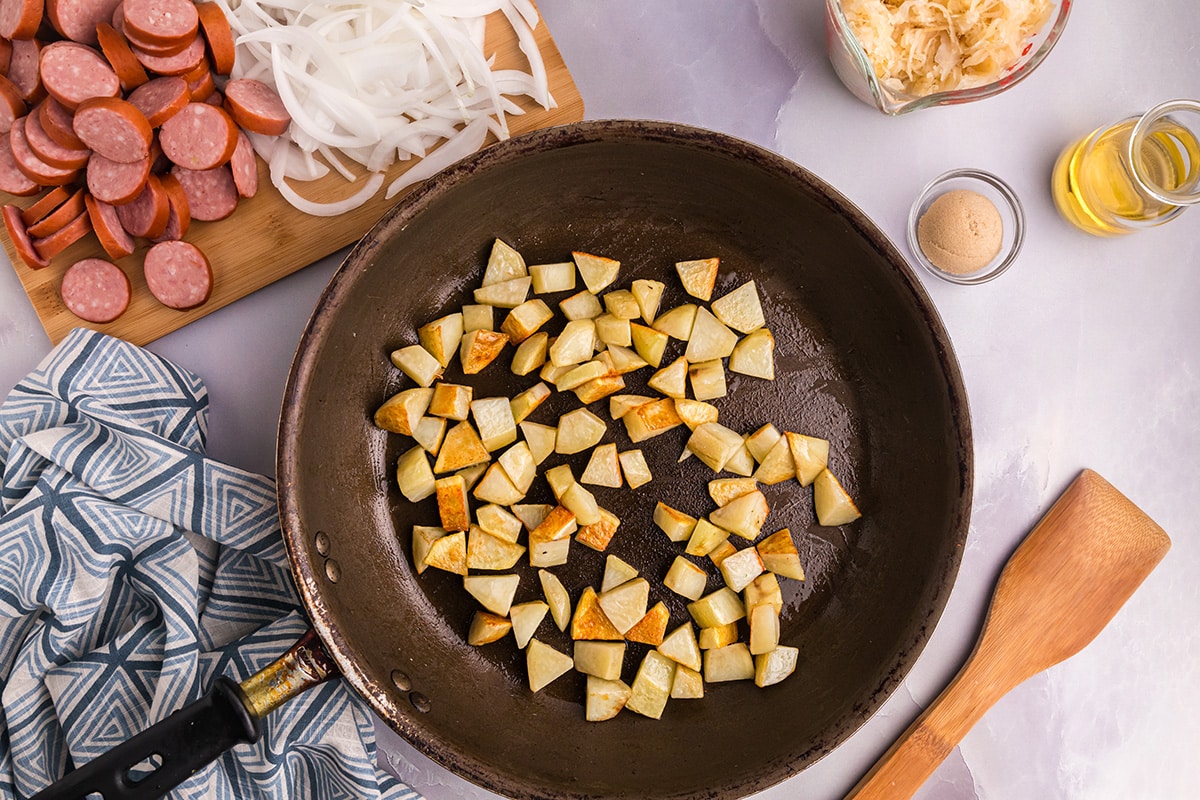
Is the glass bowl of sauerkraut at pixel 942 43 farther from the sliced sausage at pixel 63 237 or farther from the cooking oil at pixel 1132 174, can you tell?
the sliced sausage at pixel 63 237

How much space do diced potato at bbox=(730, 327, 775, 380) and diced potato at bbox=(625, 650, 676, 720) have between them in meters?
0.47

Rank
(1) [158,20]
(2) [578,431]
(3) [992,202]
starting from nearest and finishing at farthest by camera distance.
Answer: (1) [158,20] → (2) [578,431] → (3) [992,202]

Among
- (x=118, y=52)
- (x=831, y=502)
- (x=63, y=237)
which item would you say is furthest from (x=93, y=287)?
(x=831, y=502)

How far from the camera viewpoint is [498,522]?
1.32m

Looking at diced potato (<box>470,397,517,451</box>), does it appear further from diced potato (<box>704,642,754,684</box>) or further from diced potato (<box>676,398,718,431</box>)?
diced potato (<box>704,642,754,684</box>)

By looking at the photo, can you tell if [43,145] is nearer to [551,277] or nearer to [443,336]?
[443,336]

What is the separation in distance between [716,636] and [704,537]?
157 millimetres

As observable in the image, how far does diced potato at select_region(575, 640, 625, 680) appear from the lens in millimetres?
1324

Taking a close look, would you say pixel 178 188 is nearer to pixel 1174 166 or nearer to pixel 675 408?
pixel 675 408

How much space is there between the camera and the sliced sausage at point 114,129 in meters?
1.22

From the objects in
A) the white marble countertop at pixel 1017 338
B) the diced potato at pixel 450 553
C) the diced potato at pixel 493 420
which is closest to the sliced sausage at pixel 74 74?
the white marble countertop at pixel 1017 338

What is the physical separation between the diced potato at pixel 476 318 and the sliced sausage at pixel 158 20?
0.57 m

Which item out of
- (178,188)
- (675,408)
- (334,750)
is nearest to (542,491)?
(675,408)

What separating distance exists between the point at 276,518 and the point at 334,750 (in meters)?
0.37
